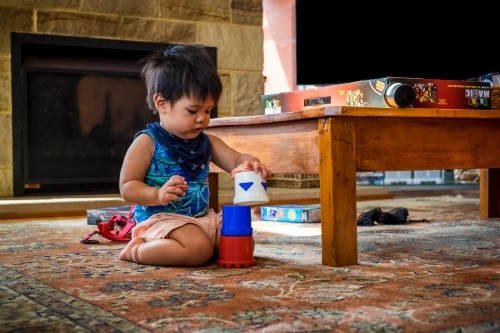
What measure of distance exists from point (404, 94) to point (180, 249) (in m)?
0.60

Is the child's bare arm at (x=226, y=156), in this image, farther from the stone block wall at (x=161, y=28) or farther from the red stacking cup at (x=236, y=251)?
the stone block wall at (x=161, y=28)

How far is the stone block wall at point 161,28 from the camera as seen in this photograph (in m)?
2.95

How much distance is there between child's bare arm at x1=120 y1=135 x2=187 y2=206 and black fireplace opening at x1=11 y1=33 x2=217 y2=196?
172 cm

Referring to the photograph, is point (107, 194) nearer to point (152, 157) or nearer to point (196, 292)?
point (152, 157)

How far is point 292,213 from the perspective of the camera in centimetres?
241

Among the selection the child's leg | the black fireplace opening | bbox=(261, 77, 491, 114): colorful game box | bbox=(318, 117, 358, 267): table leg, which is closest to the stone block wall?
the black fireplace opening

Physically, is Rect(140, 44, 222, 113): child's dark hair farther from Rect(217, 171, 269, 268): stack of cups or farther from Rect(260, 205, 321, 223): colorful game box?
Rect(260, 205, 321, 223): colorful game box

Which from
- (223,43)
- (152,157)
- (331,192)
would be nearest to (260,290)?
(331,192)

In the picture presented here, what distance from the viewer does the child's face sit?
4.67 ft

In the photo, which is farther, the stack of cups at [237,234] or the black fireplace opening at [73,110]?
the black fireplace opening at [73,110]

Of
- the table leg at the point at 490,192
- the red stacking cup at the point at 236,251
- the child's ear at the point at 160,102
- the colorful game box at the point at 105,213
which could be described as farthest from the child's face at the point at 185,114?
the table leg at the point at 490,192

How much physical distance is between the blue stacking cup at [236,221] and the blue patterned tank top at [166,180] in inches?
5.4

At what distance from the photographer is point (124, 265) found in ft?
4.60

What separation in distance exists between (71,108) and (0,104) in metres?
0.32
